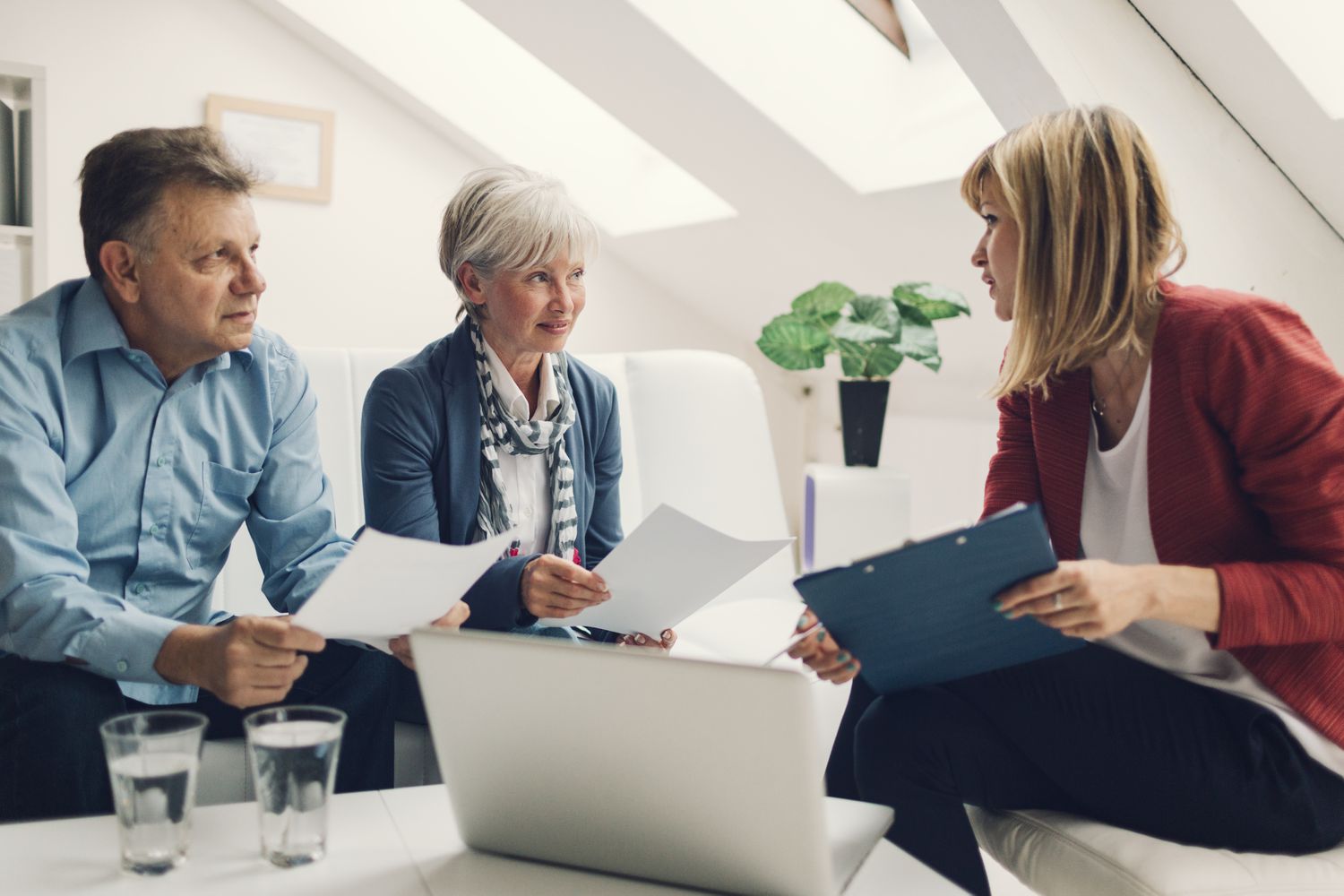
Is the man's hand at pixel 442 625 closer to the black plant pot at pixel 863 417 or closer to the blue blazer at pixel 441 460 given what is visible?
the blue blazer at pixel 441 460

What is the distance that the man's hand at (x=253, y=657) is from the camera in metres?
1.02

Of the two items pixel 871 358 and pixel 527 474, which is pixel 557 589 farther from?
pixel 871 358

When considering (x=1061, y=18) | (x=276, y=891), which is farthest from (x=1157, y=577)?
(x=1061, y=18)

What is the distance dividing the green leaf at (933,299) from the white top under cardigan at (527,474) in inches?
51.3

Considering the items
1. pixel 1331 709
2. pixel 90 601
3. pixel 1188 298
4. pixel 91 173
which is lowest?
pixel 1331 709

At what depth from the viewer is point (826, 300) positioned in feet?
9.27

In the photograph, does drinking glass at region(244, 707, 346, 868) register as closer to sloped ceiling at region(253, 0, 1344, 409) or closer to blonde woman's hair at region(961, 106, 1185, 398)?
blonde woman's hair at region(961, 106, 1185, 398)

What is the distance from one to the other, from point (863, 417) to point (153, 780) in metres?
2.29

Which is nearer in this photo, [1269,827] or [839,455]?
[1269,827]

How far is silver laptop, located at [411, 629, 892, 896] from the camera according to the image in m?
0.75

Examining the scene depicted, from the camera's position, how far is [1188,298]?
1.19m

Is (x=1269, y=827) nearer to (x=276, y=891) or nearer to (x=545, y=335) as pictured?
(x=276, y=891)

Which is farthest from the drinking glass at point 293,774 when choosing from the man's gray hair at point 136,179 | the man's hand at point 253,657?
the man's gray hair at point 136,179

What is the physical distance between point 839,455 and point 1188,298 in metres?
2.97
